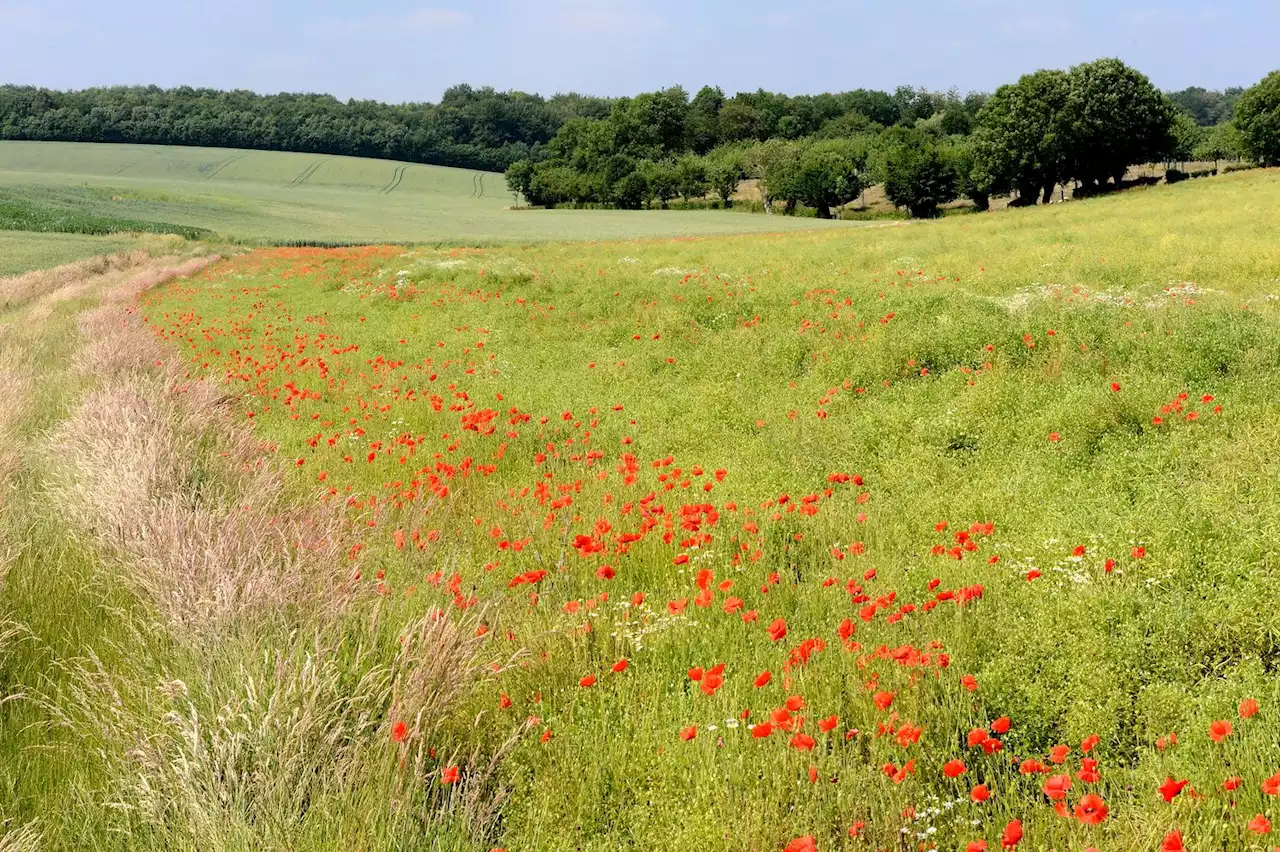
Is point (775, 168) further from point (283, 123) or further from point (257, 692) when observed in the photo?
point (257, 692)

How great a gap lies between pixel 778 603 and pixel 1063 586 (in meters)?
1.56

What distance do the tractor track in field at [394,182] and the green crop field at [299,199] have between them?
0.21 metres

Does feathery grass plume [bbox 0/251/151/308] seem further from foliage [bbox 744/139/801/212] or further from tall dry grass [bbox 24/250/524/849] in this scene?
foliage [bbox 744/139/801/212]

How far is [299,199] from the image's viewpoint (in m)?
71.2

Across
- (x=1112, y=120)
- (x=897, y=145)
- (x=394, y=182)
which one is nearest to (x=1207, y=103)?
(x=897, y=145)

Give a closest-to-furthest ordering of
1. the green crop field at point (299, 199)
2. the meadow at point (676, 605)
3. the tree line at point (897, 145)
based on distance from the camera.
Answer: the meadow at point (676, 605)
the green crop field at point (299, 199)
the tree line at point (897, 145)

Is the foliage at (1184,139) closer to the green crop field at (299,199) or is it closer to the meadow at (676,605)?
the green crop field at (299,199)

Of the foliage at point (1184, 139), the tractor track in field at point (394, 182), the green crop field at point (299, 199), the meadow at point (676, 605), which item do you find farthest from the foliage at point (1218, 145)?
the tractor track in field at point (394, 182)

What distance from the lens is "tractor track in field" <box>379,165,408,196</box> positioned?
90.4 meters

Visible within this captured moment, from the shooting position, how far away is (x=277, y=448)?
6.79 metres

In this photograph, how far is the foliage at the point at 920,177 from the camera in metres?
74.9

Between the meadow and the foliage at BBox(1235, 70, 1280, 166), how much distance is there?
7153 cm

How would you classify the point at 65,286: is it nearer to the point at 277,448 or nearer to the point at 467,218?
the point at 277,448

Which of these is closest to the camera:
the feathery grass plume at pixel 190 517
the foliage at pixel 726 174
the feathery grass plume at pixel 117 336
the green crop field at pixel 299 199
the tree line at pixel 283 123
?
the feathery grass plume at pixel 190 517
